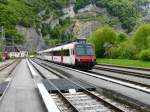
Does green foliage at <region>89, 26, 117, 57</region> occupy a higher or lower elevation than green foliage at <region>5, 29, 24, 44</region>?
lower

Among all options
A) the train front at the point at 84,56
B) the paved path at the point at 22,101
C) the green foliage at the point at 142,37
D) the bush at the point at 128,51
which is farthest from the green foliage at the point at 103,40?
the paved path at the point at 22,101

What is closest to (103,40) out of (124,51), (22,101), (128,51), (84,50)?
(124,51)

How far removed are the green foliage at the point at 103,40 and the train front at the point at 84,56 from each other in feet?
145

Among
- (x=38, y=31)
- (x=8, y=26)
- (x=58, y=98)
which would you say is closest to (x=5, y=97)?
(x=58, y=98)

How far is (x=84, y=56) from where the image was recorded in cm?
4234

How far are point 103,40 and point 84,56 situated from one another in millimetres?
47321

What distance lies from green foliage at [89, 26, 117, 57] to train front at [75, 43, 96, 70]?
4416 cm

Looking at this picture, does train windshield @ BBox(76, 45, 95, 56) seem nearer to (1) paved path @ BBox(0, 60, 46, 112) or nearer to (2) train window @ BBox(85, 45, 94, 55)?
(2) train window @ BBox(85, 45, 94, 55)

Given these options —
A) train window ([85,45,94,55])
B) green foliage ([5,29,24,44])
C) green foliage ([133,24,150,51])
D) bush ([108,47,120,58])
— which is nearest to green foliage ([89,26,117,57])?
bush ([108,47,120,58])

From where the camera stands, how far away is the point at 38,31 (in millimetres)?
199250

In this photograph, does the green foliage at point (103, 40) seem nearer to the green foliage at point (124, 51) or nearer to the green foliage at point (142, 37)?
the green foliage at point (124, 51)

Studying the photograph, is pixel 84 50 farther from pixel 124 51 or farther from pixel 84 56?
pixel 124 51

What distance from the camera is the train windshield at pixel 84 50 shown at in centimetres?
4254

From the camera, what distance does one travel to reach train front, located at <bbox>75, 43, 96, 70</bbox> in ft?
138
